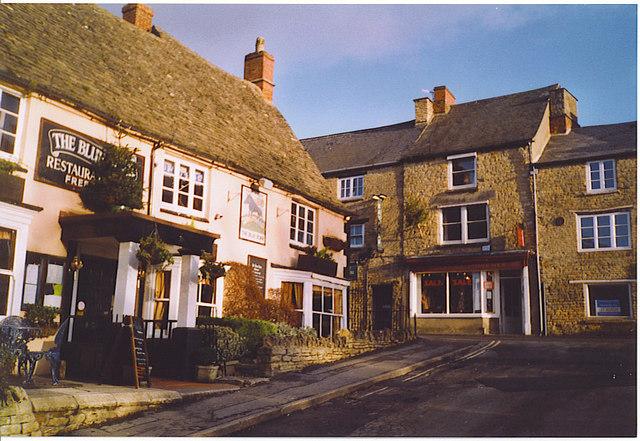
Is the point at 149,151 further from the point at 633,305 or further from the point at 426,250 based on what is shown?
the point at 633,305

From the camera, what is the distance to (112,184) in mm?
12031

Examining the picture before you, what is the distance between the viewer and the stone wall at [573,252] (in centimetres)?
2130

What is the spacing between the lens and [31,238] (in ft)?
35.3

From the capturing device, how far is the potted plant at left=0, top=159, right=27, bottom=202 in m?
10.3

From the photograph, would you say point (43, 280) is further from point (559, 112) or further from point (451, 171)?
point (559, 112)

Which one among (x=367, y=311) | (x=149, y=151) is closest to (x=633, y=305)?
(x=367, y=311)

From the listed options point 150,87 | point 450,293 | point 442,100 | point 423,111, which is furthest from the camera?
point 442,100

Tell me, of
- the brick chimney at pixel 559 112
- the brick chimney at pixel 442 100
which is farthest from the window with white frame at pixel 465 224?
the brick chimney at pixel 442 100

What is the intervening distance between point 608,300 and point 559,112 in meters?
8.12

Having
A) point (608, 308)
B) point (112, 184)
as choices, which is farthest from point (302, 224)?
point (608, 308)

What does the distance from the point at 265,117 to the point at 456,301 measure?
1028 cm

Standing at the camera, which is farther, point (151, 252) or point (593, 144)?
point (593, 144)

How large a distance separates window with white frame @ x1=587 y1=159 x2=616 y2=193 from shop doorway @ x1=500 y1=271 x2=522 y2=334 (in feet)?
13.4

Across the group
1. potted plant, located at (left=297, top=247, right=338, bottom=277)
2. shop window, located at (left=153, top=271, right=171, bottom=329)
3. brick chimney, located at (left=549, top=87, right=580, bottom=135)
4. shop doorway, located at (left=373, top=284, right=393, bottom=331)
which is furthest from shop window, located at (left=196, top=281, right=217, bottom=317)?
brick chimney, located at (left=549, top=87, right=580, bottom=135)
